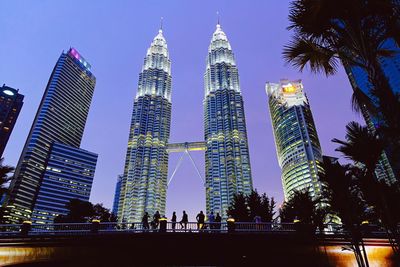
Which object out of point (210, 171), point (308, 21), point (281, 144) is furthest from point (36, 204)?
point (308, 21)

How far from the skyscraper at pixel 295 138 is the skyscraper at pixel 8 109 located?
143538 mm

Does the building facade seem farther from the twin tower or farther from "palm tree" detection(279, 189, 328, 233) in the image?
"palm tree" detection(279, 189, 328, 233)

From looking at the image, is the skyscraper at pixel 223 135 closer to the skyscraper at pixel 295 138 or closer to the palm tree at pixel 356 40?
the skyscraper at pixel 295 138

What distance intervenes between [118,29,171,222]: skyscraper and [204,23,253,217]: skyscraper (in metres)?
22.4

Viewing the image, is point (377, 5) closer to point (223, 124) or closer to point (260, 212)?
point (260, 212)

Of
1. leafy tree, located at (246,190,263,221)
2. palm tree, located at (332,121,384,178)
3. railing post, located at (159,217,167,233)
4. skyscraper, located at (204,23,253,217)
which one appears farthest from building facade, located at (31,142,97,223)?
palm tree, located at (332,121,384,178)

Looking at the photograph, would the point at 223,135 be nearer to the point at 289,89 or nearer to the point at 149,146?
the point at 149,146

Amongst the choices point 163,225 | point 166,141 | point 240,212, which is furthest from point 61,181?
point 163,225

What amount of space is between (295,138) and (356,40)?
→ 440 feet

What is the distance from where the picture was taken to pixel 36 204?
139 m

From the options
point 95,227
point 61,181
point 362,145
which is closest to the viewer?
point 362,145

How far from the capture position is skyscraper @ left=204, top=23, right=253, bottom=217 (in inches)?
4700

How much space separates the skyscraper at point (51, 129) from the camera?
141750 millimetres

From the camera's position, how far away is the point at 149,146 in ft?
437
